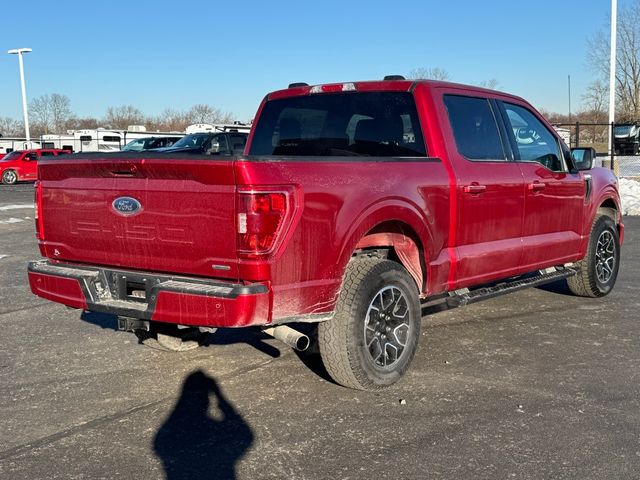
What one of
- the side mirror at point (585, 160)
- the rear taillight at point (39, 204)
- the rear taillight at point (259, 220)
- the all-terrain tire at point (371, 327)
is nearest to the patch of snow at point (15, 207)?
the rear taillight at point (39, 204)

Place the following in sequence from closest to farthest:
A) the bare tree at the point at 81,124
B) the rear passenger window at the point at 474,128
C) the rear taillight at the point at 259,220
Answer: the rear taillight at the point at 259,220 < the rear passenger window at the point at 474,128 < the bare tree at the point at 81,124

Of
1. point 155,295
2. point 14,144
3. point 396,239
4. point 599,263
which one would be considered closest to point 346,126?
point 396,239

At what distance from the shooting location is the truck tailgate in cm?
393

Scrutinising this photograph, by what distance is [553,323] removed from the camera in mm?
6379

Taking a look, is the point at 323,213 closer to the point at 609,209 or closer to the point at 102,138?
the point at 609,209

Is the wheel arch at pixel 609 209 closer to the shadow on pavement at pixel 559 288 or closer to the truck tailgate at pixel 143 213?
the shadow on pavement at pixel 559 288

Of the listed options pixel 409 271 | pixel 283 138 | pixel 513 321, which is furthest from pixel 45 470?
pixel 513 321

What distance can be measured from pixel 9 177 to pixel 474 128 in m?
31.6

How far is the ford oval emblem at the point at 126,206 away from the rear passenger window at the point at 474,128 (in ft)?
7.98

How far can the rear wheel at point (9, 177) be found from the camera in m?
33.0

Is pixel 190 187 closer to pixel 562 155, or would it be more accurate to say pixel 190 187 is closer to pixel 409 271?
pixel 409 271

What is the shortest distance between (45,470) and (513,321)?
425cm

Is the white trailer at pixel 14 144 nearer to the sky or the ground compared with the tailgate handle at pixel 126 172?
nearer to the sky

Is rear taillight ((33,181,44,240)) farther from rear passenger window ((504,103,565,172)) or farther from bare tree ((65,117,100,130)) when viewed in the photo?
bare tree ((65,117,100,130))
